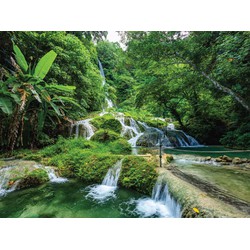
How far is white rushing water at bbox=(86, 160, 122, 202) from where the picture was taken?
9.65 ft

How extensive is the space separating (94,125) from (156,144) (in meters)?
3.56

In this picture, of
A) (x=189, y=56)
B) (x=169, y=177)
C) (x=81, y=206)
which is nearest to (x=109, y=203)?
(x=81, y=206)

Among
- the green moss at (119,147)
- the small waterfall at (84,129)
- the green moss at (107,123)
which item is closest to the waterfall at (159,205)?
the green moss at (119,147)

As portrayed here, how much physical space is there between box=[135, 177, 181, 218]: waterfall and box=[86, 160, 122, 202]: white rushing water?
0.69 meters

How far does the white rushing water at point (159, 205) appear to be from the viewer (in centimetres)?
219

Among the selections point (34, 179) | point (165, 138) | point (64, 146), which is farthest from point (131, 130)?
point (34, 179)

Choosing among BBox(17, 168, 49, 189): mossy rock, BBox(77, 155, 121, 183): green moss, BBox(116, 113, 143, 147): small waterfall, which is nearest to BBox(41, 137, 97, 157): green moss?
BBox(17, 168, 49, 189): mossy rock

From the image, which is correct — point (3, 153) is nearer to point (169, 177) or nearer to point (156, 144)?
point (169, 177)

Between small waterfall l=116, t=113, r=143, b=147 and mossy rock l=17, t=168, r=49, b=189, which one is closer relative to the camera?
mossy rock l=17, t=168, r=49, b=189

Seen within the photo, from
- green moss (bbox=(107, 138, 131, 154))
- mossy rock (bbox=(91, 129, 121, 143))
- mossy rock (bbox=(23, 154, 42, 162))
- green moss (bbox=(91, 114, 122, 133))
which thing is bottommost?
mossy rock (bbox=(23, 154, 42, 162))

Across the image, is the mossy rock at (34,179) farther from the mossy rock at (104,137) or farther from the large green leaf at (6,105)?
the mossy rock at (104,137)

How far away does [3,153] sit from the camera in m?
4.62

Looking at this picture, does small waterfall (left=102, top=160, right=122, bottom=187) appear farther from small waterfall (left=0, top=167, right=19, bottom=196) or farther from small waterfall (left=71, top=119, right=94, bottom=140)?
small waterfall (left=71, top=119, right=94, bottom=140)
